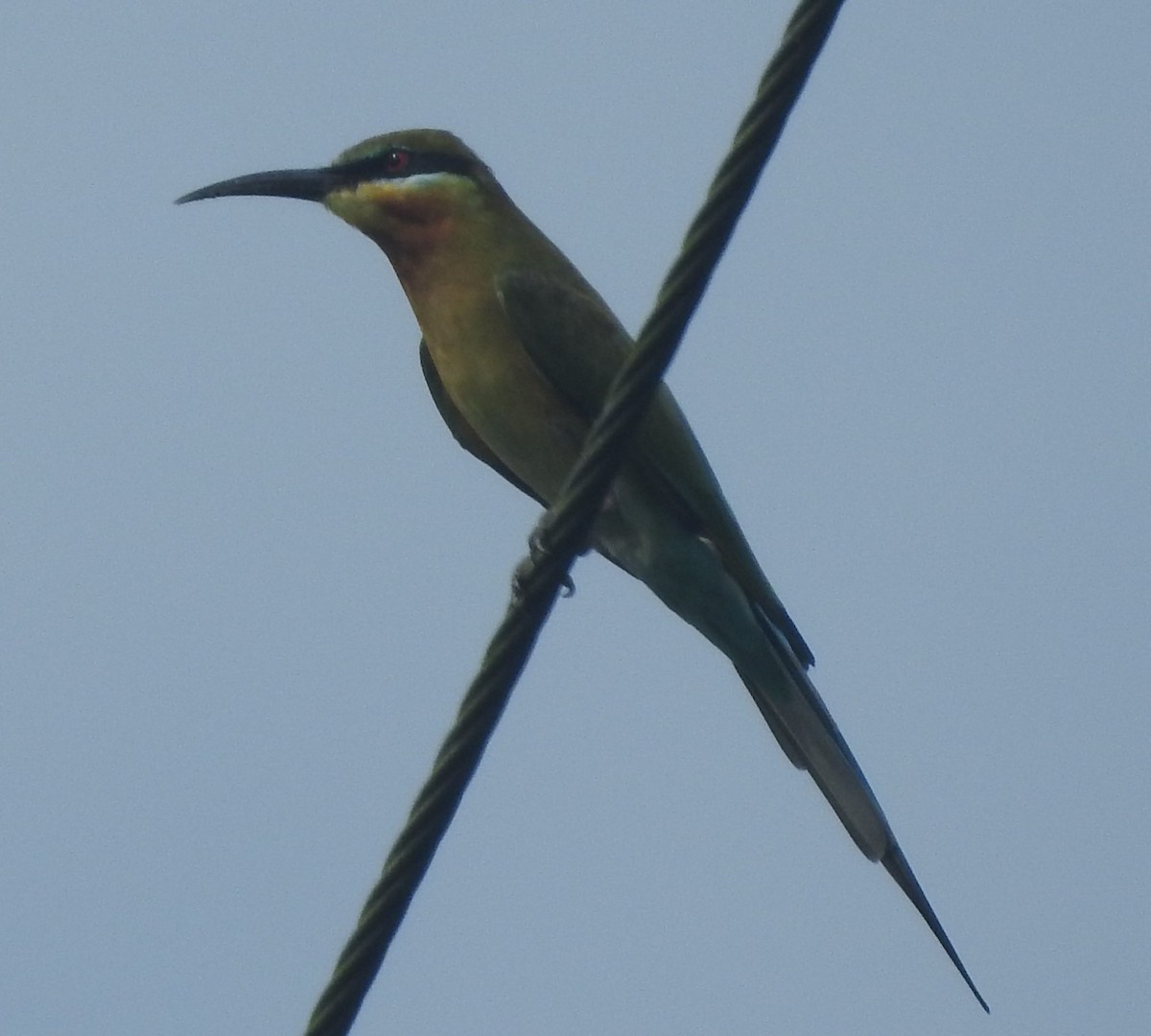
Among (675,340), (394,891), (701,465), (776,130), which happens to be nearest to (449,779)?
(394,891)

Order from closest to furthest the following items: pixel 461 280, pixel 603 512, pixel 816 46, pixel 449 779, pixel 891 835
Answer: pixel 816 46, pixel 449 779, pixel 891 835, pixel 603 512, pixel 461 280

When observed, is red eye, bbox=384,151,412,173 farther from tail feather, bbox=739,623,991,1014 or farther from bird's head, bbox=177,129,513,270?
tail feather, bbox=739,623,991,1014

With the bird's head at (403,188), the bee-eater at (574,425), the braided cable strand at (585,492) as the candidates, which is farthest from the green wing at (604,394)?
the braided cable strand at (585,492)

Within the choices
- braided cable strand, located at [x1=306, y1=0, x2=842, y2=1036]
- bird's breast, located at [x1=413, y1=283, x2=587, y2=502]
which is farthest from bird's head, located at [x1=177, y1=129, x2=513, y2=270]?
braided cable strand, located at [x1=306, y1=0, x2=842, y2=1036]

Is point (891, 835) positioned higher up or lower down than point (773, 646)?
lower down

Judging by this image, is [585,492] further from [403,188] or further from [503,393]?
[403,188]

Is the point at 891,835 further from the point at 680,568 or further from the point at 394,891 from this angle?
the point at 394,891

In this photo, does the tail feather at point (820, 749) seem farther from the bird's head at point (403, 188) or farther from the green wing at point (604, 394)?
the bird's head at point (403, 188)

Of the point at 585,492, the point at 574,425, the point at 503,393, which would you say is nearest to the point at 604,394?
the point at 574,425
